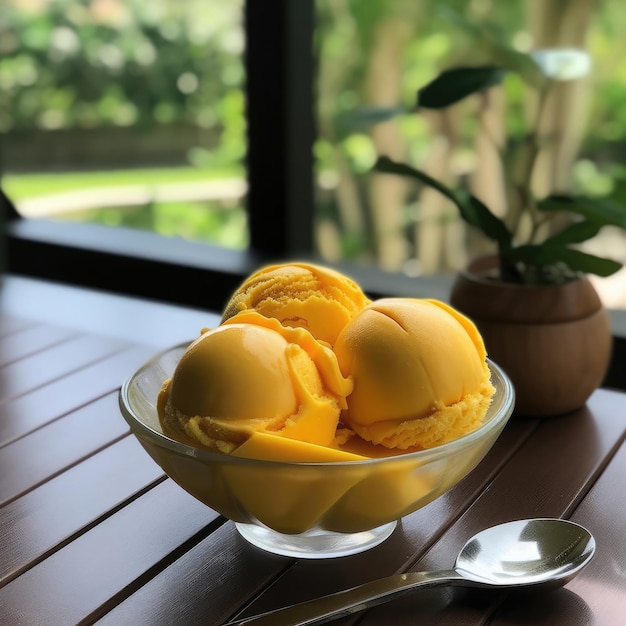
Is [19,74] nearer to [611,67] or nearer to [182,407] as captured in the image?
[611,67]

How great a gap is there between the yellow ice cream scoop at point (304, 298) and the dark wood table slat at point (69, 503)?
159 millimetres

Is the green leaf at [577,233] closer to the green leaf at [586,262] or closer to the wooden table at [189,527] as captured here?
the green leaf at [586,262]

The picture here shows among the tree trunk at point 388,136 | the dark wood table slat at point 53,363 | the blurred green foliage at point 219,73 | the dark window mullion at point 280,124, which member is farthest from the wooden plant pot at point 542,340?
the tree trunk at point 388,136

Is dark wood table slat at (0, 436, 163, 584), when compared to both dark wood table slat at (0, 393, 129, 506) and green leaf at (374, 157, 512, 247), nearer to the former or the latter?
dark wood table slat at (0, 393, 129, 506)

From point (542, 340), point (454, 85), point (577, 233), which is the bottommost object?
point (542, 340)

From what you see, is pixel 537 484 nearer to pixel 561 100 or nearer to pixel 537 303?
pixel 537 303

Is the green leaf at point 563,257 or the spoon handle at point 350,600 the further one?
the green leaf at point 563,257

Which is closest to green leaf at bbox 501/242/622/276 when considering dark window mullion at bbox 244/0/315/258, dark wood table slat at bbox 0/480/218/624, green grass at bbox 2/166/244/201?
dark wood table slat at bbox 0/480/218/624

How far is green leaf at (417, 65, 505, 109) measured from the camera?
86cm

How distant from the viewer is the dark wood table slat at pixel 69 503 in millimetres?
616

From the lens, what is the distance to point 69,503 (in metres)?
0.68

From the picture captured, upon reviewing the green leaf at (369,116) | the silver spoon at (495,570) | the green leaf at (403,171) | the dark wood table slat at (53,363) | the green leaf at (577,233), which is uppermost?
the green leaf at (369,116)

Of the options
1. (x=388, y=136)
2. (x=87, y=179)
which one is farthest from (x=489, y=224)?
(x=87, y=179)

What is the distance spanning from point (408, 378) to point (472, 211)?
0.31 meters
